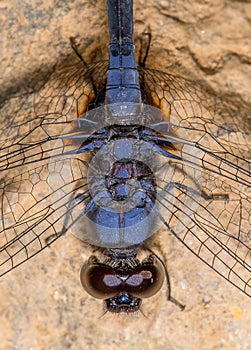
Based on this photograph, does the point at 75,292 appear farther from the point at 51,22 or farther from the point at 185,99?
the point at 51,22

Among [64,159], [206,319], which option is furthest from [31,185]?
[206,319]

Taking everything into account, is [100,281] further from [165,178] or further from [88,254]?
[165,178]

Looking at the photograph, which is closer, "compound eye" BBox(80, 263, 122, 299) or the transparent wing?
"compound eye" BBox(80, 263, 122, 299)

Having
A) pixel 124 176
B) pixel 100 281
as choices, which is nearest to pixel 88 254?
pixel 100 281

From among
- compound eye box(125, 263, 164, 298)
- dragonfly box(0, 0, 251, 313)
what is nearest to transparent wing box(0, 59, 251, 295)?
dragonfly box(0, 0, 251, 313)

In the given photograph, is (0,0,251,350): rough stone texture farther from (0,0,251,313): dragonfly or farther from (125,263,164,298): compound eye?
(125,263,164,298): compound eye

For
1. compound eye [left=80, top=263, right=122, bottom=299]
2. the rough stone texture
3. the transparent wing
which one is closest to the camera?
compound eye [left=80, top=263, right=122, bottom=299]

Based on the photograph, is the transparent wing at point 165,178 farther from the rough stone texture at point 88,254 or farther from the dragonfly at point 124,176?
the rough stone texture at point 88,254

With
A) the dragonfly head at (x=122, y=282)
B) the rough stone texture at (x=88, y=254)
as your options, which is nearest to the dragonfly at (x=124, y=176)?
the dragonfly head at (x=122, y=282)
